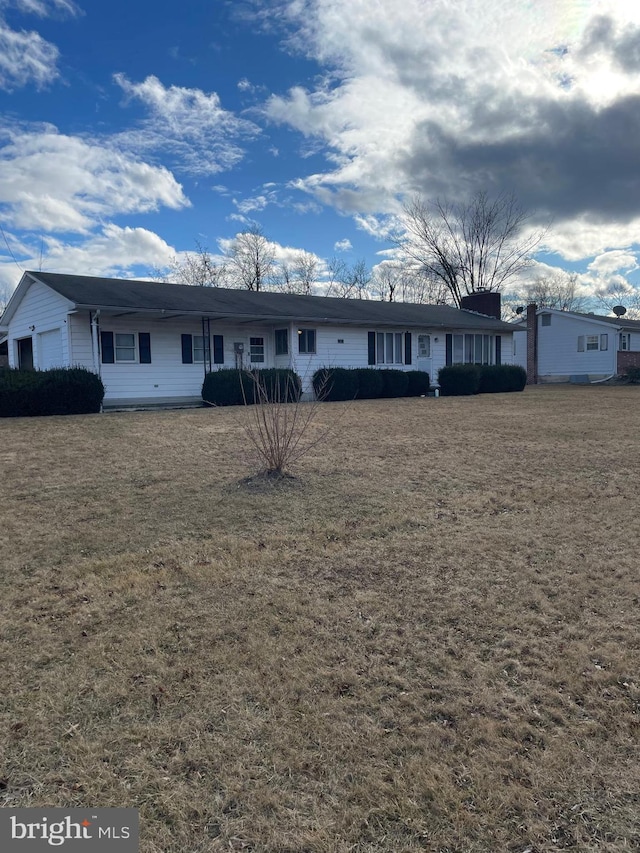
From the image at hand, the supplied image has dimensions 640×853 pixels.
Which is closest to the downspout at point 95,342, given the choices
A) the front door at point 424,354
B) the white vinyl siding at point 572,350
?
the front door at point 424,354

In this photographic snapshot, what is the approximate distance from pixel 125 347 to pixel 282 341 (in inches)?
220

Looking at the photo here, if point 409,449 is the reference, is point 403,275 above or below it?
above

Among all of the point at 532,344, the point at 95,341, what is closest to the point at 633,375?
the point at 532,344

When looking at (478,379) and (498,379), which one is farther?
(498,379)

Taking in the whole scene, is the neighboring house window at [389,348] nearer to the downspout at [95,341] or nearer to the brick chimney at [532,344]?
the downspout at [95,341]

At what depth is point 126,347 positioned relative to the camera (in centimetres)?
1714

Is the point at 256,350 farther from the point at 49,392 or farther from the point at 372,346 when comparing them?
the point at 49,392

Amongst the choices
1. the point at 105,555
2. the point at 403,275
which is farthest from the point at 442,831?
the point at 403,275

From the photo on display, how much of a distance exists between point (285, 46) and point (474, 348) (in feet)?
49.4

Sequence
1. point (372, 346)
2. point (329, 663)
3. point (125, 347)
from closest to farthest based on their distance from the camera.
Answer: point (329, 663), point (125, 347), point (372, 346)

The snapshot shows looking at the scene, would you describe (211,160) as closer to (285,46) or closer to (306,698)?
(285,46)

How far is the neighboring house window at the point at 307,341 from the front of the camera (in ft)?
65.9

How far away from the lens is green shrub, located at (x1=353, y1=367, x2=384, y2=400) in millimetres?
19344

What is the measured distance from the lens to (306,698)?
8.81 ft
